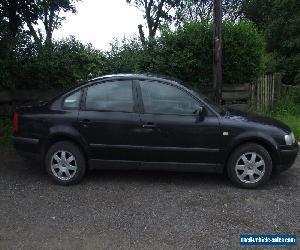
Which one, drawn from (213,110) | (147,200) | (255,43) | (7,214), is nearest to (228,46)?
(255,43)

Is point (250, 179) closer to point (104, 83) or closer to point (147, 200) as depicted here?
point (147, 200)

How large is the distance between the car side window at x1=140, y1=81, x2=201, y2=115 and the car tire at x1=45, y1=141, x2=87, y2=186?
1224 millimetres

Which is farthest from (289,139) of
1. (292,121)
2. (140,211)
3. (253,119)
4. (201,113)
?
(292,121)

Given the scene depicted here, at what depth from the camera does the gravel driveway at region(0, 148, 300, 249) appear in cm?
460

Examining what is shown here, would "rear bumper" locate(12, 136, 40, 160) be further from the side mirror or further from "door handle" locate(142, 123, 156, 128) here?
the side mirror

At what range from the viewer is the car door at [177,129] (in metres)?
6.11

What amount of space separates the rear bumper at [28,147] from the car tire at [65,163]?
0.68 feet

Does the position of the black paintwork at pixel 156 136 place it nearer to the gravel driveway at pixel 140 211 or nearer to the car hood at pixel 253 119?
the car hood at pixel 253 119

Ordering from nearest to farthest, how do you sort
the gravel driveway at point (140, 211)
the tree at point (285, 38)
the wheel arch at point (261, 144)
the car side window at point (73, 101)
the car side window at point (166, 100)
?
the gravel driveway at point (140, 211) → the wheel arch at point (261, 144) → the car side window at point (166, 100) → the car side window at point (73, 101) → the tree at point (285, 38)

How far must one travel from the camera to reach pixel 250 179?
615 cm

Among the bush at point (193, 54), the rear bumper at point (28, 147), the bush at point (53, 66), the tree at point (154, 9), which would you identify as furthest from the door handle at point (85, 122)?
the tree at point (154, 9)

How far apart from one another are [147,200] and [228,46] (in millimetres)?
5774

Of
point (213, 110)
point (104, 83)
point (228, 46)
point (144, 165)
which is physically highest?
point (228, 46)

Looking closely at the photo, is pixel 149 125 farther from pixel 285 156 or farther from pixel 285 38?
pixel 285 38
